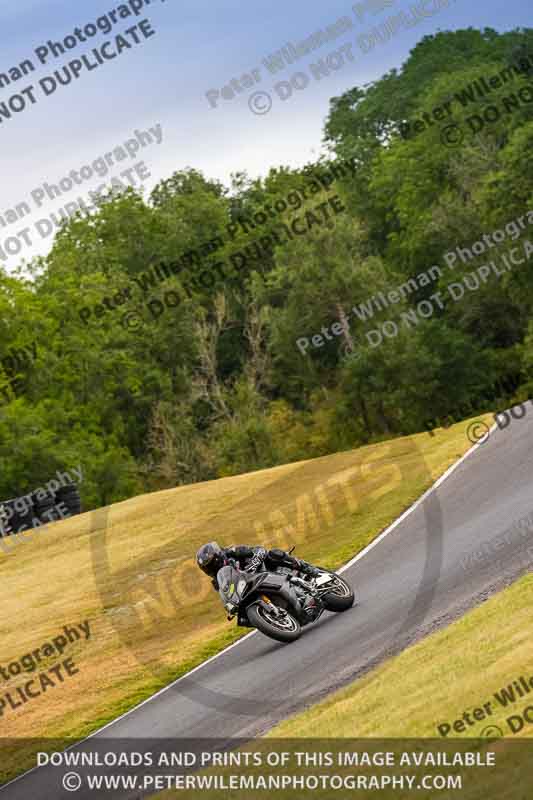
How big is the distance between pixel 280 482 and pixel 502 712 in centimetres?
2135

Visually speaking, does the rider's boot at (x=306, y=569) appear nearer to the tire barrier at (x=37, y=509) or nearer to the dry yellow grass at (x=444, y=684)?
the dry yellow grass at (x=444, y=684)

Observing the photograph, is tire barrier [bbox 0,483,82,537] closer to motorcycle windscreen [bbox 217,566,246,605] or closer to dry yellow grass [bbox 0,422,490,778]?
dry yellow grass [bbox 0,422,490,778]

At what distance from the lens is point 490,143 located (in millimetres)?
71750

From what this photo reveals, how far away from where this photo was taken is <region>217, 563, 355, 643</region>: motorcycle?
1491 centimetres

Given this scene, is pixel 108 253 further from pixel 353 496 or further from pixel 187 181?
pixel 353 496

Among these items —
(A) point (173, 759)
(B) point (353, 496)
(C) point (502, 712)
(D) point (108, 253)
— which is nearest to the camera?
(C) point (502, 712)

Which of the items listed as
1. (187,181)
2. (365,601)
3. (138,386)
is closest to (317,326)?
(138,386)

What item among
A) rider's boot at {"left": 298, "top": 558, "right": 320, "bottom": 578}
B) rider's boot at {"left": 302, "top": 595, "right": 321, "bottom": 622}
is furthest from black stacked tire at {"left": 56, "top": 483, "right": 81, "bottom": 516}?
rider's boot at {"left": 302, "top": 595, "right": 321, "bottom": 622}

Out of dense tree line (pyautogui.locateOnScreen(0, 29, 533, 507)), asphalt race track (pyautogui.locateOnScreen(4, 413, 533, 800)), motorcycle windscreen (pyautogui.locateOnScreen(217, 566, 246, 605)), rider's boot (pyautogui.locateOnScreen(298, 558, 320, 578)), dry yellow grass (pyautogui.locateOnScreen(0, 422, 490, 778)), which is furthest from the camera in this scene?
→ dense tree line (pyautogui.locateOnScreen(0, 29, 533, 507))

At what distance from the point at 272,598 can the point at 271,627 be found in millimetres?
368

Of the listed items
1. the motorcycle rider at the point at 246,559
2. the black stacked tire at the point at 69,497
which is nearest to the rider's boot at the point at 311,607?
the motorcycle rider at the point at 246,559

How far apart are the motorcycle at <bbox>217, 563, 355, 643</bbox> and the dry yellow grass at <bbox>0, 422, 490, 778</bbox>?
2605mm

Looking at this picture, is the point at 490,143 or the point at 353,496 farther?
the point at 490,143

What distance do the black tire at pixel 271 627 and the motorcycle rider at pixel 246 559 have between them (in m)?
0.25
